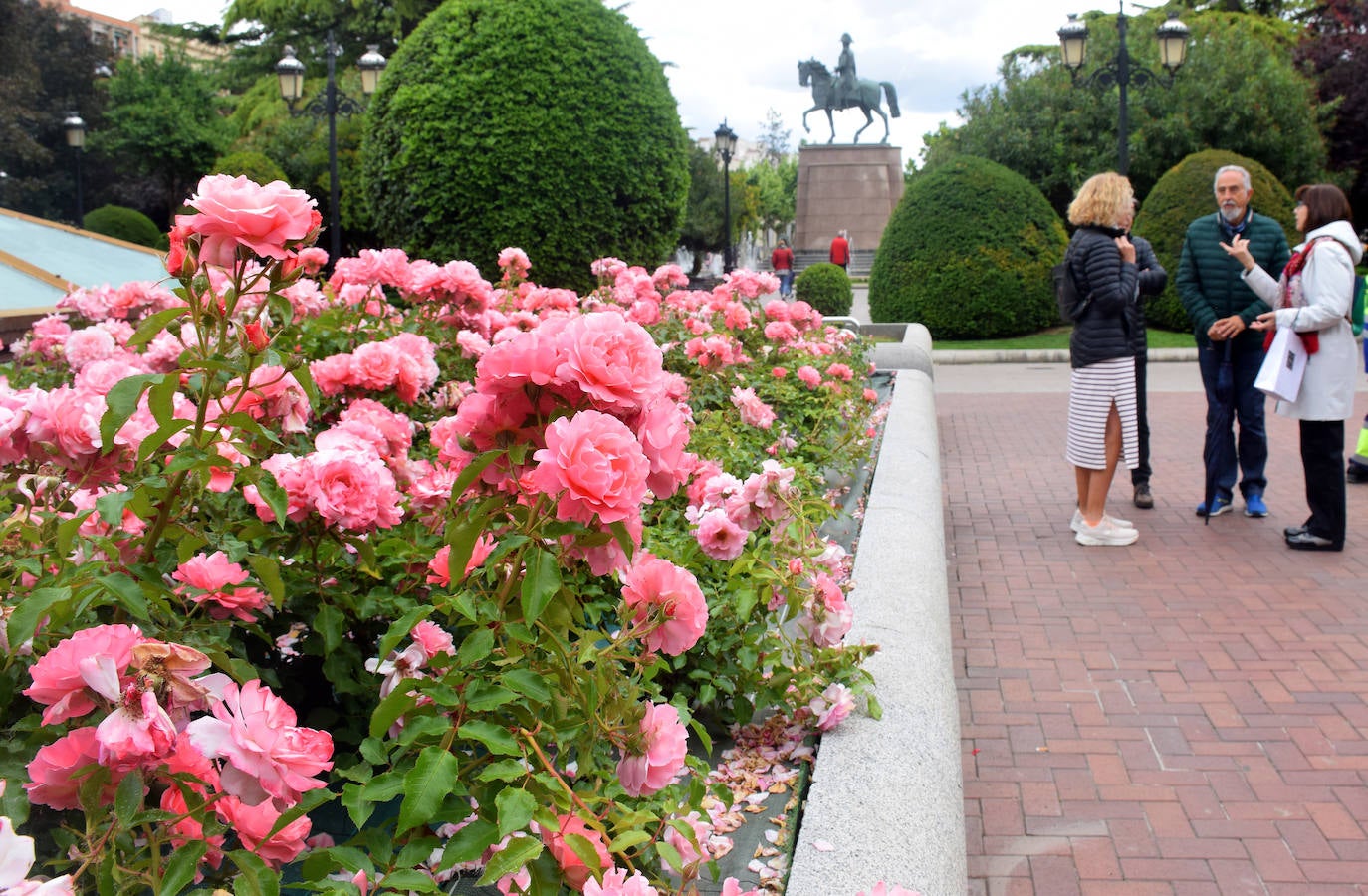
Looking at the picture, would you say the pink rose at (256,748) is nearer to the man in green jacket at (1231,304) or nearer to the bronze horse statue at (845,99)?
the man in green jacket at (1231,304)

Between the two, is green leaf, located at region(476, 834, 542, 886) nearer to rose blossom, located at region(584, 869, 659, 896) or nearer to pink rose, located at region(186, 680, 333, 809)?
rose blossom, located at region(584, 869, 659, 896)

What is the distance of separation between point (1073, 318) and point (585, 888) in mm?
5683

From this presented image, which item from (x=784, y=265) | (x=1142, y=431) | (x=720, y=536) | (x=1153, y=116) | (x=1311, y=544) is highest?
(x=1153, y=116)

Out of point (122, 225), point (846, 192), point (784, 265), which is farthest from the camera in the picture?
point (846, 192)

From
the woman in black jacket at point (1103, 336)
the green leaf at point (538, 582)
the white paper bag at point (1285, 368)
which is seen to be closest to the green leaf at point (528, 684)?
the green leaf at point (538, 582)

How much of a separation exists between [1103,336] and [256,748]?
581cm

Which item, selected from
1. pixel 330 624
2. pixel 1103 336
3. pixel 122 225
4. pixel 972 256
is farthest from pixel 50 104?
pixel 330 624

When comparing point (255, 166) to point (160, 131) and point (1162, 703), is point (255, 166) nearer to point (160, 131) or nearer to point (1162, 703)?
point (160, 131)

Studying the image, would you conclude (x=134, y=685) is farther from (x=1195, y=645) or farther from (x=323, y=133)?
(x=323, y=133)

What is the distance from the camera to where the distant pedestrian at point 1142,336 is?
6816 mm

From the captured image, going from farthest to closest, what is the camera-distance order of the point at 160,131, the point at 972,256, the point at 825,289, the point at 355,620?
the point at 160,131, the point at 825,289, the point at 972,256, the point at 355,620

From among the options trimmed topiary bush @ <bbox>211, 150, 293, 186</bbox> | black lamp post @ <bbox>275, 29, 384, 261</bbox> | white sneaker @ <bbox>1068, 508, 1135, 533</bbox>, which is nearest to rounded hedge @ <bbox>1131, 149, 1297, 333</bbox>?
black lamp post @ <bbox>275, 29, 384, 261</bbox>

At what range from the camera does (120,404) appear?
4.94 ft

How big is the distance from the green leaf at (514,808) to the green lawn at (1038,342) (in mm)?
16561
